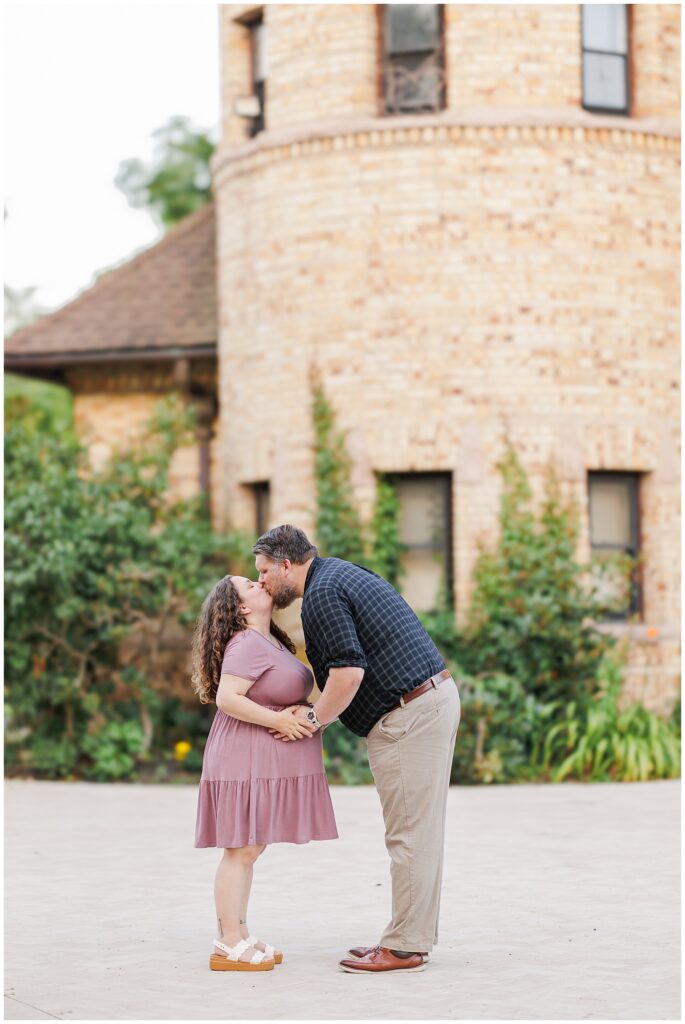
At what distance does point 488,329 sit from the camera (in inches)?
608

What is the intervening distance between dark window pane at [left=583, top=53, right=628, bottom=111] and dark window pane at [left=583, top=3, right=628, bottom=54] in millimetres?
100

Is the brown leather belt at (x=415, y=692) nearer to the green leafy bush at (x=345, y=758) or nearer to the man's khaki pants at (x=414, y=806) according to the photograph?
the man's khaki pants at (x=414, y=806)

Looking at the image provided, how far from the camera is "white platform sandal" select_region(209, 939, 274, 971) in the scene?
6828 millimetres

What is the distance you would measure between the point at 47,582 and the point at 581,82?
23.2 ft

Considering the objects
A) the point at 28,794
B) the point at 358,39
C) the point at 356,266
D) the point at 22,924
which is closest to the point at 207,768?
the point at 22,924

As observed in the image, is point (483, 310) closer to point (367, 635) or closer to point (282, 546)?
point (282, 546)

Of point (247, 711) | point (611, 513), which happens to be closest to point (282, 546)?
point (247, 711)

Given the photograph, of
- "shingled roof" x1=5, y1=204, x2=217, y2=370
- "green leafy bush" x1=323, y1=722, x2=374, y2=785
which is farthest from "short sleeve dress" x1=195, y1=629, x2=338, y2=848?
"shingled roof" x1=5, y1=204, x2=217, y2=370


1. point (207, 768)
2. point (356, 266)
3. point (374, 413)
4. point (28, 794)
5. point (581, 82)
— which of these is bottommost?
point (28, 794)

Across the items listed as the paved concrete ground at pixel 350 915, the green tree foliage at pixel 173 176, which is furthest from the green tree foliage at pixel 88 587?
the green tree foliage at pixel 173 176

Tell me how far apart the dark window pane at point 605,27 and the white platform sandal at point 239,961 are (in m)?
11.6

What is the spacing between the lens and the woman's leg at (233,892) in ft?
22.5

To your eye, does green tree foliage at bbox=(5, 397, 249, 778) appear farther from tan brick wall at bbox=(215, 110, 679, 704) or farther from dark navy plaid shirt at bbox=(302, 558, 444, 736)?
dark navy plaid shirt at bbox=(302, 558, 444, 736)

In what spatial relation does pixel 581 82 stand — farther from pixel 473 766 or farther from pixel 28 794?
pixel 28 794
